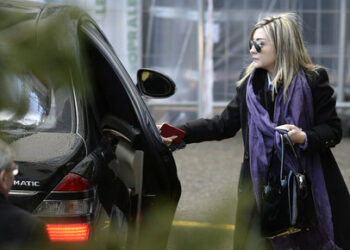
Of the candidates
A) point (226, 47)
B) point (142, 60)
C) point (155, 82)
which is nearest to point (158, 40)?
point (142, 60)

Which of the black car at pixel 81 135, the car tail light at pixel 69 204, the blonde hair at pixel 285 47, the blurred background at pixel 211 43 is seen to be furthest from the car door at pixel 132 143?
the blurred background at pixel 211 43

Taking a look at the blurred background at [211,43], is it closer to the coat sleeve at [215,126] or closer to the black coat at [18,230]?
the coat sleeve at [215,126]

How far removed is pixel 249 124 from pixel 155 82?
56 cm

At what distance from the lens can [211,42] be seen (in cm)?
1023

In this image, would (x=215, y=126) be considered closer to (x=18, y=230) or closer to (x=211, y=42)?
(x=18, y=230)

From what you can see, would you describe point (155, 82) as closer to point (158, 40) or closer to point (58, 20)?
point (58, 20)

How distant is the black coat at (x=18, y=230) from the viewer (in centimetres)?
97

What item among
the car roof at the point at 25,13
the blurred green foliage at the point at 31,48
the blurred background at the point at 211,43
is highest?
the car roof at the point at 25,13

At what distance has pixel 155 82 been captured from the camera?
317 centimetres

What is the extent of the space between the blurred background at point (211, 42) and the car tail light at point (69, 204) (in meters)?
8.12

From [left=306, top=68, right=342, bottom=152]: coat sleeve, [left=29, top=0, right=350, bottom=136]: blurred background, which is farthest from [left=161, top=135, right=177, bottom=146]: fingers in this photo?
[left=29, top=0, right=350, bottom=136]: blurred background

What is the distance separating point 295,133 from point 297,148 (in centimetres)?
15

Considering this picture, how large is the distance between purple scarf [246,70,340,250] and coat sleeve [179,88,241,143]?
1.00ft

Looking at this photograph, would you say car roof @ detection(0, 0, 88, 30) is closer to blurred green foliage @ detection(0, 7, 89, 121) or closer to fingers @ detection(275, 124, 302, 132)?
blurred green foliage @ detection(0, 7, 89, 121)
